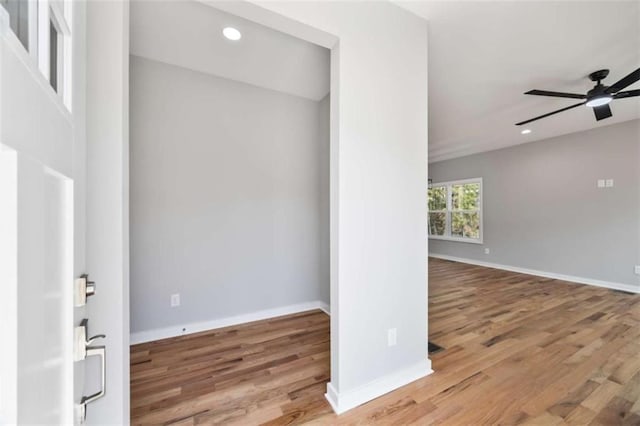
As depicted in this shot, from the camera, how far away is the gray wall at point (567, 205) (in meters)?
3.91

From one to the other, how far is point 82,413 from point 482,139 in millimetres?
5995

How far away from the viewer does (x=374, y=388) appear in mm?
1631

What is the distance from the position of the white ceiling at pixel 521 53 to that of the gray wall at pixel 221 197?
146 cm

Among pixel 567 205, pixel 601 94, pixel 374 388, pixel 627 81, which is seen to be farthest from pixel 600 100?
pixel 374 388

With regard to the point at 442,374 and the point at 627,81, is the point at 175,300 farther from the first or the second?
the point at 627,81


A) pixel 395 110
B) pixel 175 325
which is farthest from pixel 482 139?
pixel 175 325

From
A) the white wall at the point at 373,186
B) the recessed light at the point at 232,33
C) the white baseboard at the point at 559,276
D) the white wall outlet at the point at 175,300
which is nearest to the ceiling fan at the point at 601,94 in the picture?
the white wall at the point at 373,186

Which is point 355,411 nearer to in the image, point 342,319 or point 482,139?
point 342,319

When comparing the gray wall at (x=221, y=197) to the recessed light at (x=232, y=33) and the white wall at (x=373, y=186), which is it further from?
the white wall at (x=373, y=186)

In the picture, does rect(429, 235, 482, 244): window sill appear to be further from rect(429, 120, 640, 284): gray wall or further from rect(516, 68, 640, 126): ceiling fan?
rect(516, 68, 640, 126): ceiling fan

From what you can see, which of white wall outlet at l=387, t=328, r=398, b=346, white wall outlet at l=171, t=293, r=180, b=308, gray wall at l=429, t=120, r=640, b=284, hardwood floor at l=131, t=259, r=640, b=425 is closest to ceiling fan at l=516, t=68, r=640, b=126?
gray wall at l=429, t=120, r=640, b=284

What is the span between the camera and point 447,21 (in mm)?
1909

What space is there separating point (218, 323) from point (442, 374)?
208 cm

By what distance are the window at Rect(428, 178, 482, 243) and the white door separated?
6.76m
